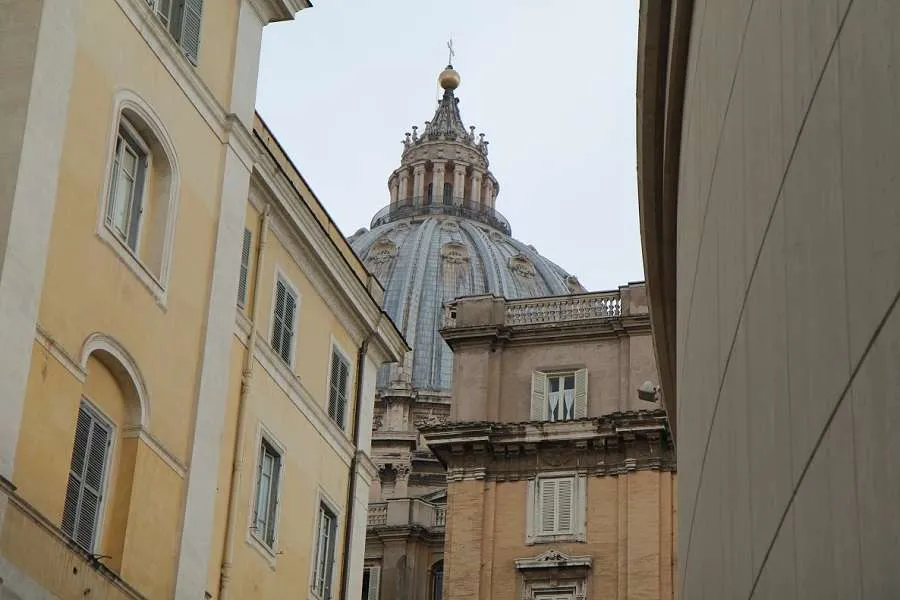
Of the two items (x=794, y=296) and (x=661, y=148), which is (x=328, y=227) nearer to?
(x=661, y=148)

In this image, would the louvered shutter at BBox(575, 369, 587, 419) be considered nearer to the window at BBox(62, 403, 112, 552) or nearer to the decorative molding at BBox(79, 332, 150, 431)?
the decorative molding at BBox(79, 332, 150, 431)

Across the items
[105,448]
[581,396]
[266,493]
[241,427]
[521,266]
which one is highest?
[521,266]

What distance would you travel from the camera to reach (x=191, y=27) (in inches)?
981

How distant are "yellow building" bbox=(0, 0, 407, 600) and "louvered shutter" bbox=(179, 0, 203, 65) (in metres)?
0.04

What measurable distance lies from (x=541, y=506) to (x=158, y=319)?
30.4m

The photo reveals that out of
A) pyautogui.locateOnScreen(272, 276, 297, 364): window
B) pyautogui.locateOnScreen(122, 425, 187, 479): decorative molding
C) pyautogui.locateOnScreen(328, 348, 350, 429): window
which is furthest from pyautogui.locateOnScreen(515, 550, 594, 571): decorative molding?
pyautogui.locateOnScreen(122, 425, 187, 479): decorative molding

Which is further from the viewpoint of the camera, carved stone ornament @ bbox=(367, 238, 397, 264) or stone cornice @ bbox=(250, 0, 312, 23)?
carved stone ornament @ bbox=(367, 238, 397, 264)

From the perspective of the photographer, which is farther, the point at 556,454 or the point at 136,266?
the point at 556,454

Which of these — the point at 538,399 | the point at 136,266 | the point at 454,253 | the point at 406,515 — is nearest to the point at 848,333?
the point at 136,266

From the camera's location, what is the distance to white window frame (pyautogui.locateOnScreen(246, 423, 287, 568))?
27.3 m

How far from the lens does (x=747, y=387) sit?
1180cm

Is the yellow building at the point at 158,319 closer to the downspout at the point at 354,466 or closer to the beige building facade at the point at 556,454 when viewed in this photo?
the downspout at the point at 354,466

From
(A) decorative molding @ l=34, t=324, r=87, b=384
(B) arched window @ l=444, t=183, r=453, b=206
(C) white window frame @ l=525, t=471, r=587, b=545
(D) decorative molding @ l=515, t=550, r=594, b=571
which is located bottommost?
(A) decorative molding @ l=34, t=324, r=87, b=384

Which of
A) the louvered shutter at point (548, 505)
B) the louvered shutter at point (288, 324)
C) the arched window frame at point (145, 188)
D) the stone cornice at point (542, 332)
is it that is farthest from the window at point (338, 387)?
the stone cornice at point (542, 332)
